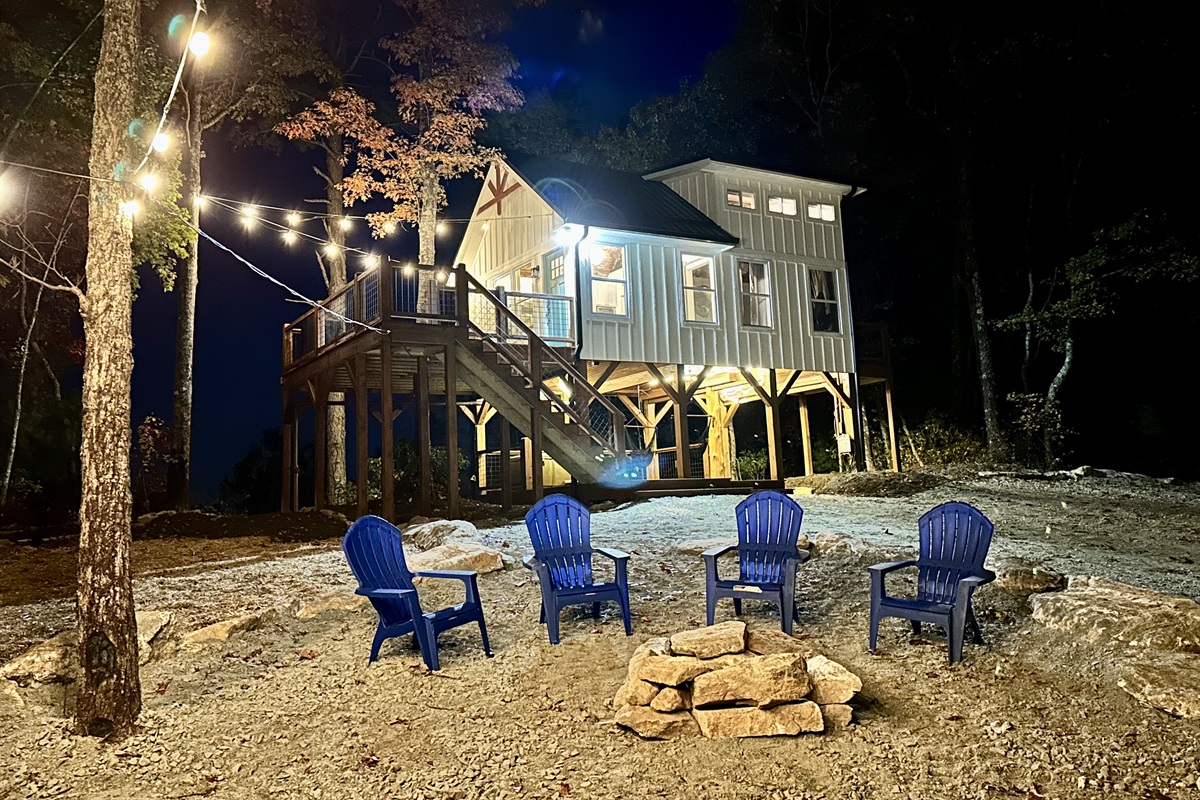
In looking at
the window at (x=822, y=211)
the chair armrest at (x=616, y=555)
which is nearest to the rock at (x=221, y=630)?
the chair armrest at (x=616, y=555)

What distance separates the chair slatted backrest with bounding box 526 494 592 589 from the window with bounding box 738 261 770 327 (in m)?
12.2

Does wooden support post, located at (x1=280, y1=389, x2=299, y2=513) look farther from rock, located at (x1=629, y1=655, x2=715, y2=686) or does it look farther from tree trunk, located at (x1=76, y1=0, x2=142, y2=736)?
rock, located at (x1=629, y1=655, x2=715, y2=686)

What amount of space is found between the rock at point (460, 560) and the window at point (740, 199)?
39.2 feet

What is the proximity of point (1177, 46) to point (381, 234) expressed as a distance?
62.6 ft

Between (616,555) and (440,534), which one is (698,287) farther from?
(616,555)

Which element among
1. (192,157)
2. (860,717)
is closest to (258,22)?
(192,157)

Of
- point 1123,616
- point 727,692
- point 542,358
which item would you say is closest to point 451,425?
point 542,358

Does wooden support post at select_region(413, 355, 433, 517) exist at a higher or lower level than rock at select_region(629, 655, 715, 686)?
higher

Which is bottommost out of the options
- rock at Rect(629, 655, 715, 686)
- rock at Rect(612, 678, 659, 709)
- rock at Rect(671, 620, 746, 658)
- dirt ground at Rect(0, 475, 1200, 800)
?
dirt ground at Rect(0, 475, 1200, 800)

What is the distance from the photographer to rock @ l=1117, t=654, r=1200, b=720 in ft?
13.5

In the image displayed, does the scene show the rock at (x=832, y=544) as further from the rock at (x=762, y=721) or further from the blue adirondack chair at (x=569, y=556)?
the rock at (x=762, y=721)

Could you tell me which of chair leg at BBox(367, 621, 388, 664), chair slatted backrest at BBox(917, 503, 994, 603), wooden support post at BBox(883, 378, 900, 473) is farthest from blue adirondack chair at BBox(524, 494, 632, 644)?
wooden support post at BBox(883, 378, 900, 473)

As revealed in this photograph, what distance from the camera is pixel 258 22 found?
1730cm

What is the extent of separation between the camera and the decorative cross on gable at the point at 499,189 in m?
18.0
